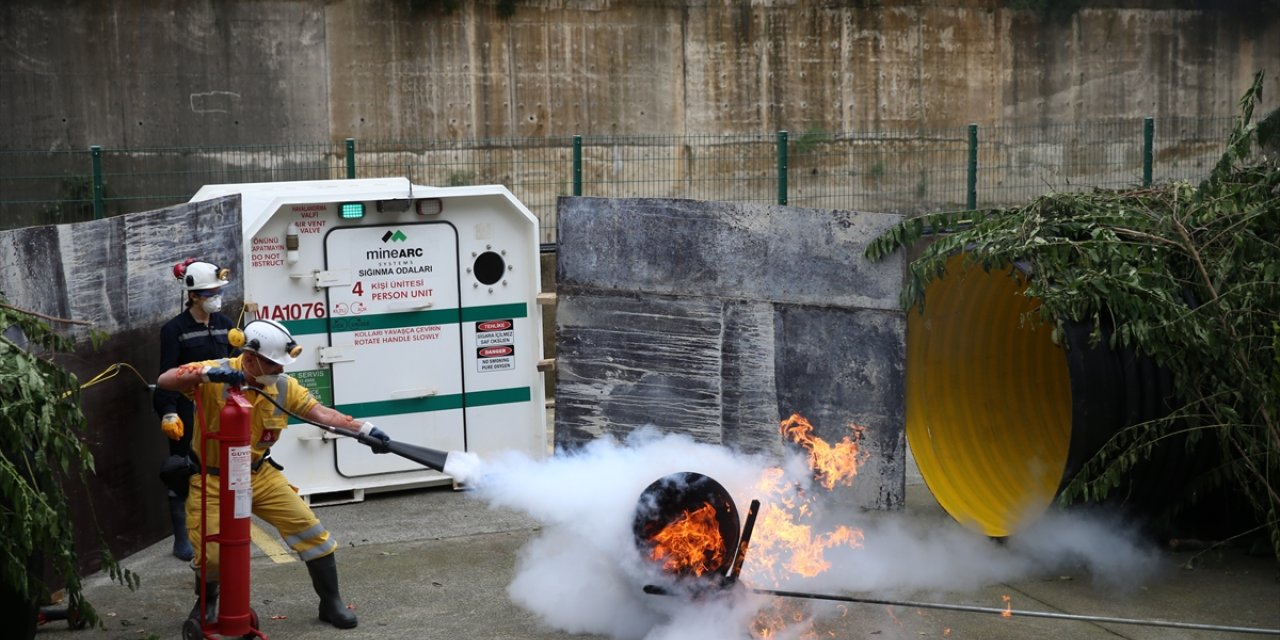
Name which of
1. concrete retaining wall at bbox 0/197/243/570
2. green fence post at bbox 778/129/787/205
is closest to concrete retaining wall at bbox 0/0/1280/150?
green fence post at bbox 778/129/787/205

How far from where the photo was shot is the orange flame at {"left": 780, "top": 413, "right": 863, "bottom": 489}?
791 cm

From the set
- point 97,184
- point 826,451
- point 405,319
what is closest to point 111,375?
point 405,319

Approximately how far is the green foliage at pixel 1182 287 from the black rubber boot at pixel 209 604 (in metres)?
4.00

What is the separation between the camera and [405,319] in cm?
902

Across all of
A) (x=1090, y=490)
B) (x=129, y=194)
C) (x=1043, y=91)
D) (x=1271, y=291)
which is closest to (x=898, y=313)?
(x=1090, y=490)

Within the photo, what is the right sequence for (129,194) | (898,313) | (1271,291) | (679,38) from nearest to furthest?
1. (1271,291)
2. (898,313)
3. (129,194)
4. (679,38)

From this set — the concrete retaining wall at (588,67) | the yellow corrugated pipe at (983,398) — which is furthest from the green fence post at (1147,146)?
the yellow corrugated pipe at (983,398)

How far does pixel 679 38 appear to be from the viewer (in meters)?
19.7

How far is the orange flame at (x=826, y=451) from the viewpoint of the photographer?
7.91m

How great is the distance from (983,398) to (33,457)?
5.55m

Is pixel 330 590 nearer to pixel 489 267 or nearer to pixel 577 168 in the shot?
pixel 489 267

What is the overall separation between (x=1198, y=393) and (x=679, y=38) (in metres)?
13.6

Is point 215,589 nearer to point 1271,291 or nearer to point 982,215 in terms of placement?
point 982,215

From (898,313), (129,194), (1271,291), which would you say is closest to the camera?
(1271,291)
